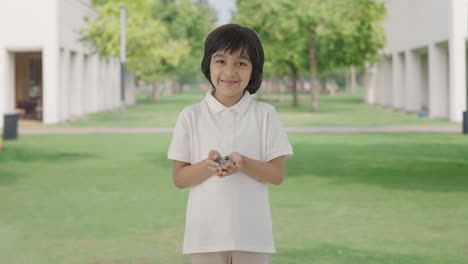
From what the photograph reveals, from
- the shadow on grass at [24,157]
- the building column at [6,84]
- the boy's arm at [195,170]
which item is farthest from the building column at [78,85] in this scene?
the boy's arm at [195,170]

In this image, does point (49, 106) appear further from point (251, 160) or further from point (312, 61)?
point (251, 160)

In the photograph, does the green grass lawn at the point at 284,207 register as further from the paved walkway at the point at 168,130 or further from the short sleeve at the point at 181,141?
the paved walkway at the point at 168,130

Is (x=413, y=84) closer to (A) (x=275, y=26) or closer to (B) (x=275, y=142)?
(A) (x=275, y=26)

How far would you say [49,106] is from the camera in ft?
116

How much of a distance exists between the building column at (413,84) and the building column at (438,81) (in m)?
6.48

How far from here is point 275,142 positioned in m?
3.61

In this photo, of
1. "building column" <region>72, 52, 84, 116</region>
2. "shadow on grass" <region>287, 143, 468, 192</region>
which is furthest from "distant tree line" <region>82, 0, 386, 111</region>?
"shadow on grass" <region>287, 143, 468, 192</region>

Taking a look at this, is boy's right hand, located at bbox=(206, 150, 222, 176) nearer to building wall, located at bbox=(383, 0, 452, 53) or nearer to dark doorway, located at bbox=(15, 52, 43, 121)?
building wall, located at bbox=(383, 0, 452, 53)

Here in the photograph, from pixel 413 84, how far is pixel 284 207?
35565 millimetres

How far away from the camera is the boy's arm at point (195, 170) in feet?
10.9

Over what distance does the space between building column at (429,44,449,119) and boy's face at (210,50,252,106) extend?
35.7 metres

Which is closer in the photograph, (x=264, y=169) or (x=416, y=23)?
(x=264, y=169)

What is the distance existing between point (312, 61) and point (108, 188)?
32.9 meters

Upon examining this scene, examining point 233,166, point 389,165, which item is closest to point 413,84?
point 389,165
